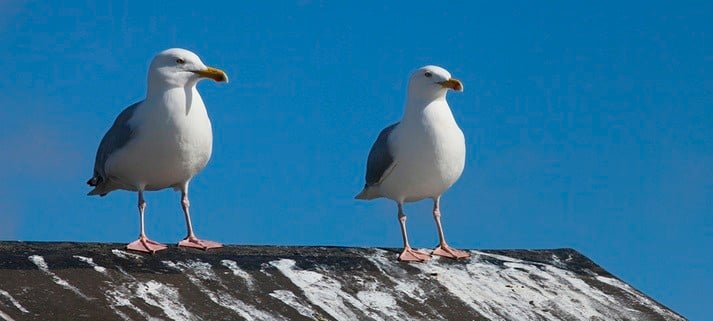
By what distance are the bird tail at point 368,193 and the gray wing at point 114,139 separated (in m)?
3.27

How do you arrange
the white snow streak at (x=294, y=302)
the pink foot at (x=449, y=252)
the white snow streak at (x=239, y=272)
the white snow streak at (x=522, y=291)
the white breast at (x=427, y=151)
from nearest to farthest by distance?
the white snow streak at (x=294, y=302) → the white snow streak at (x=239, y=272) → the white snow streak at (x=522, y=291) → the white breast at (x=427, y=151) → the pink foot at (x=449, y=252)

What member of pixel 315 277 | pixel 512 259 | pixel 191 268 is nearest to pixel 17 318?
pixel 191 268

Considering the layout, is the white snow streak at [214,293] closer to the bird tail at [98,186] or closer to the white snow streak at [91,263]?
the white snow streak at [91,263]

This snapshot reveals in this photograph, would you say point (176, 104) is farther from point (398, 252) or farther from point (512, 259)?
point (512, 259)

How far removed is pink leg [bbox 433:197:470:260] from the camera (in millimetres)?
18484

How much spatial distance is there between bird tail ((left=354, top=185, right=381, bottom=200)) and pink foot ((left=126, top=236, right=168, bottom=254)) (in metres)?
2.97

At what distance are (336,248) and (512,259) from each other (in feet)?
7.72

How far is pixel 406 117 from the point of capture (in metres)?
18.1

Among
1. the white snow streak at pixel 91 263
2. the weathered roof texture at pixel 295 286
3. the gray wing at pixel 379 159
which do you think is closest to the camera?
the weathered roof texture at pixel 295 286

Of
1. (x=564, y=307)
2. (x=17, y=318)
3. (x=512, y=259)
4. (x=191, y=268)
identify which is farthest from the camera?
(x=512, y=259)

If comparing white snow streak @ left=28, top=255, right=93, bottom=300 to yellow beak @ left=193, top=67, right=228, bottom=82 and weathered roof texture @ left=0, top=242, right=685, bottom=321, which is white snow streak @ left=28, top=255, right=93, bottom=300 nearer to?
weathered roof texture @ left=0, top=242, right=685, bottom=321

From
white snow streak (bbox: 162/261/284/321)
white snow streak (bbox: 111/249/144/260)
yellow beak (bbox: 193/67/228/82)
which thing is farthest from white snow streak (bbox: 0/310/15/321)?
yellow beak (bbox: 193/67/228/82)

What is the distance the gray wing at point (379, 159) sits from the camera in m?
18.1

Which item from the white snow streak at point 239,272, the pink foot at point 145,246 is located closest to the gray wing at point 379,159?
the white snow streak at point 239,272
